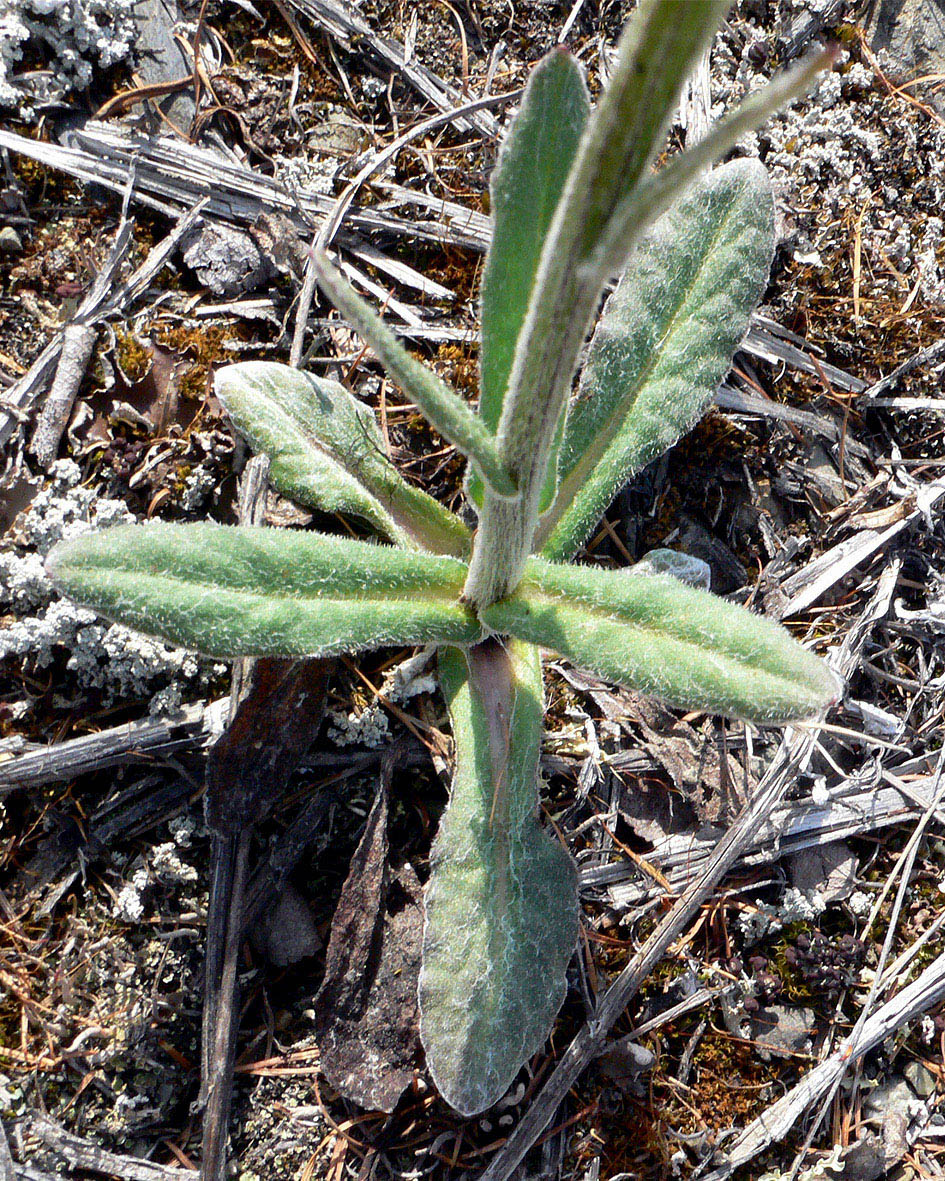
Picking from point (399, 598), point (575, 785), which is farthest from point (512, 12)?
point (575, 785)

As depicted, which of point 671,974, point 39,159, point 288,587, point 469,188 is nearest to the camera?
point 288,587

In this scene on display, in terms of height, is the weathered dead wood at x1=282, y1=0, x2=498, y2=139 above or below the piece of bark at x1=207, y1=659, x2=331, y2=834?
above

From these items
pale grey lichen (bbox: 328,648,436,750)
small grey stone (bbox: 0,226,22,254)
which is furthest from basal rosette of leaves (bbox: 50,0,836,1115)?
small grey stone (bbox: 0,226,22,254)

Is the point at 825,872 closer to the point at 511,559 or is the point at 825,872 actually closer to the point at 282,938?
the point at 511,559

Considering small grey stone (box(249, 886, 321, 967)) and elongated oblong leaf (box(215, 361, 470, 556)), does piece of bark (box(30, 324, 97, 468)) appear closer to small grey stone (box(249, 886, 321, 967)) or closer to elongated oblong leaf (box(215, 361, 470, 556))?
elongated oblong leaf (box(215, 361, 470, 556))

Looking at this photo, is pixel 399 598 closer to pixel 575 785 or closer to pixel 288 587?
pixel 288 587
